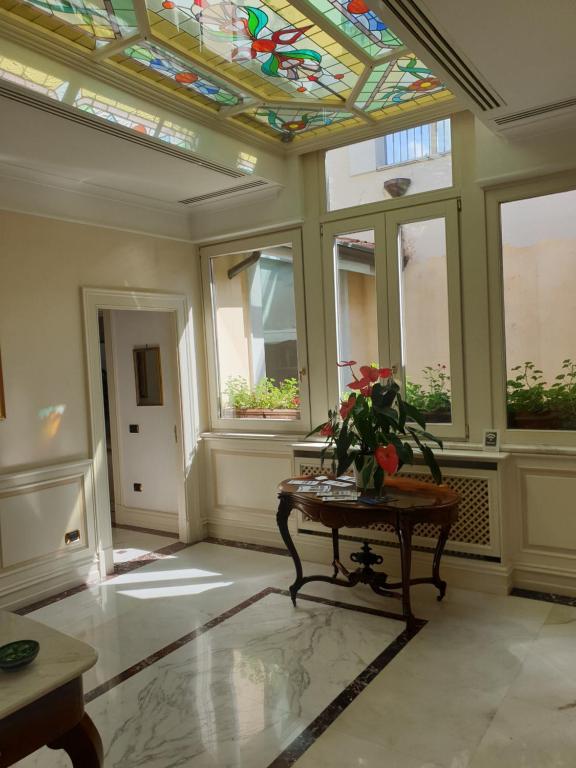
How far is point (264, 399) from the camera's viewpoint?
A: 4.94 m

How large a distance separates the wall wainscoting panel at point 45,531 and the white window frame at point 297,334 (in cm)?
131

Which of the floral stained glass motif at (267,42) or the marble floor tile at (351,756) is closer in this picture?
the marble floor tile at (351,756)

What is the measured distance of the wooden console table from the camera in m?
1.52

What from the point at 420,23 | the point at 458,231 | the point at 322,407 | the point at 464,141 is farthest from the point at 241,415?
the point at 420,23

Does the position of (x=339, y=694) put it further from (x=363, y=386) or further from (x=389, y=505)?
(x=363, y=386)

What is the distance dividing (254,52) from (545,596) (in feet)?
11.5

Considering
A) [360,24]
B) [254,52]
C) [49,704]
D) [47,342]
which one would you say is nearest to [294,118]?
[254,52]

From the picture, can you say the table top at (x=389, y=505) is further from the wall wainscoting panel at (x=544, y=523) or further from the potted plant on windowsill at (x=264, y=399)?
the potted plant on windowsill at (x=264, y=399)

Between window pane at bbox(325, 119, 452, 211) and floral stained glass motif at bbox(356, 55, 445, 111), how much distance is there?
1.16 ft

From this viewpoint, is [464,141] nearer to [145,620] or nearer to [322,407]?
[322,407]

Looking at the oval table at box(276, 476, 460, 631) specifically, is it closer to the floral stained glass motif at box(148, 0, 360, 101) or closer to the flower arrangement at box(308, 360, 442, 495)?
the flower arrangement at box(308, 360, 442, 495)

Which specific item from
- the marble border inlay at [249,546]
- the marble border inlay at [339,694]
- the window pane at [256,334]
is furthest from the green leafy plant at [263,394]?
the marble border inlay at [339,694]

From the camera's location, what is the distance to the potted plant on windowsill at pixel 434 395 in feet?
13.1

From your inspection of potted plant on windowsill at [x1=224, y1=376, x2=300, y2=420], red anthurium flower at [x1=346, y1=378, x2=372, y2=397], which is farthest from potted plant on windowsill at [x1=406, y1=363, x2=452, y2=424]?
potted plant on windowsill at [x1=224, y1=376, x2=300, y2=420]
